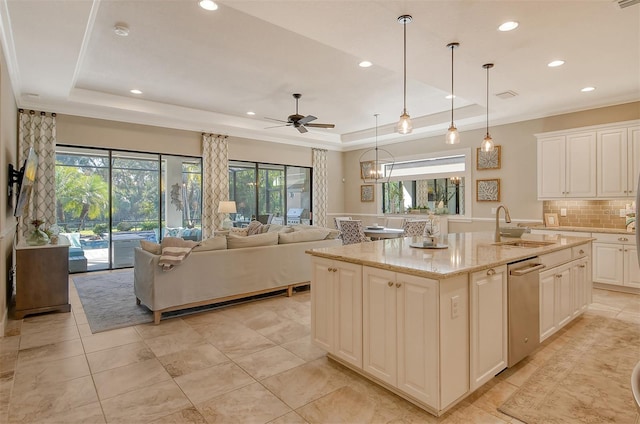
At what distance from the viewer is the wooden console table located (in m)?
3.88

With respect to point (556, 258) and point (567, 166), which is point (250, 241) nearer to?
point (556, 258)

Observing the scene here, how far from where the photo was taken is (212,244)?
13.6ft

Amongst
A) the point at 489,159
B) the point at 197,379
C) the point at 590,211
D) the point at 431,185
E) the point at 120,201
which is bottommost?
the point at 197,379

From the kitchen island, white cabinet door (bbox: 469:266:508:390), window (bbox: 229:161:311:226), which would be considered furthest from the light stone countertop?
window (bbox: 229:161:311:226)

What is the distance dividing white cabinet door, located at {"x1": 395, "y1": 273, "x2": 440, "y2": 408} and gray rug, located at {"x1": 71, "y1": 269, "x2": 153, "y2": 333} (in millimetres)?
2941

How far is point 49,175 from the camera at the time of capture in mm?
5750

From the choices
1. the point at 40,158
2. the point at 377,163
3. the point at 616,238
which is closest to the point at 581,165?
the point at 616,238

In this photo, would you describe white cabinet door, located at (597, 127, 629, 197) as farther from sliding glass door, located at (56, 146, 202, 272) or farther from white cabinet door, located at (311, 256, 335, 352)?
sliding glass door, located at (56, 146, 202, 272)

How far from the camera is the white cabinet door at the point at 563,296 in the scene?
10.5 ft

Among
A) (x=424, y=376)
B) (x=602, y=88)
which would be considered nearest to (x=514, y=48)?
(x=602, y=88)

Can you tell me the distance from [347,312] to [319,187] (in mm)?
6996

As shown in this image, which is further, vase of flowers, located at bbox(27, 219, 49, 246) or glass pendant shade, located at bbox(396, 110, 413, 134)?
vase of flowers, located at bbox(27, 219, 49, 246)

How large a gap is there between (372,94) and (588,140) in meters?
3.42

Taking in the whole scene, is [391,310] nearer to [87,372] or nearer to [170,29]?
[87,372]
